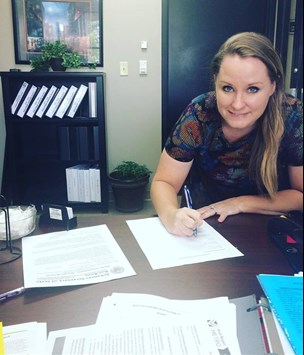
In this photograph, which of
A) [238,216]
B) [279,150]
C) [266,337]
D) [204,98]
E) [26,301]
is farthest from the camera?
[204,98]

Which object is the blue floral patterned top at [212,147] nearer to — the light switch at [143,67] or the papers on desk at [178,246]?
the papers on desk at [178,246]

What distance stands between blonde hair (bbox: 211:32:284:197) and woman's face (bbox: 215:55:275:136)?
0.02 m

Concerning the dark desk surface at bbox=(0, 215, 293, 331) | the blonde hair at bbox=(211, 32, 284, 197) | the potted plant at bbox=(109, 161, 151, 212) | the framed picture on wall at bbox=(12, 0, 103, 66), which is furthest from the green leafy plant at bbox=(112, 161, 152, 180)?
the dark desk surface at bbox=(0, 215, 293, 331)

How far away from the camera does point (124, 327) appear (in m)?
0.58

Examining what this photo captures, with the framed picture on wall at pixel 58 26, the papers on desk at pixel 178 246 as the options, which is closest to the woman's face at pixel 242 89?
the papers on desk at pixel 178 246

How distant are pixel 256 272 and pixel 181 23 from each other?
255cm

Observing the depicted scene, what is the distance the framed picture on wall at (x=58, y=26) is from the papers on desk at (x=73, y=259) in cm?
227

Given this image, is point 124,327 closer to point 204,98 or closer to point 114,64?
point 204,98

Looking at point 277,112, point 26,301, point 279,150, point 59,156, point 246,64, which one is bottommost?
point 59,156

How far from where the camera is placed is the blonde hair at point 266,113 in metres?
1.08

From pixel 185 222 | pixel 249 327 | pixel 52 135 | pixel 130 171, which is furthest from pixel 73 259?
pixel 52 135

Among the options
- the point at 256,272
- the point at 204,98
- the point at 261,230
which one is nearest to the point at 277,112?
the point at 204,98

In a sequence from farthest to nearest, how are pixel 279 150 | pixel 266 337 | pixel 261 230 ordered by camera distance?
pixel 279 150 → pixel 261 230 → pixel 266 337

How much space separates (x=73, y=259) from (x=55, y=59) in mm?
2248
